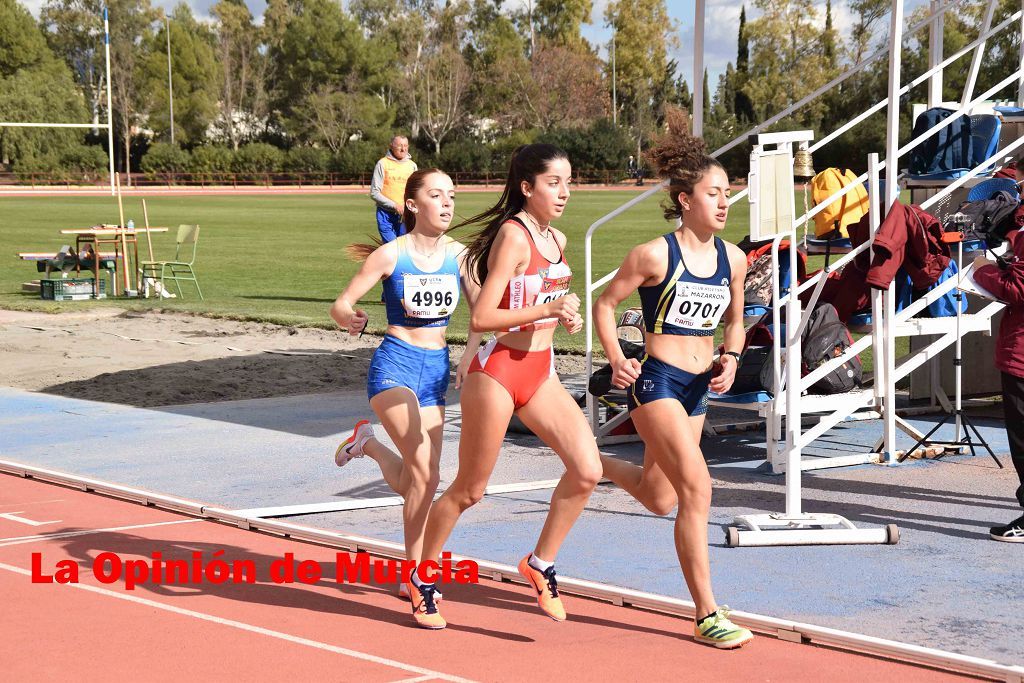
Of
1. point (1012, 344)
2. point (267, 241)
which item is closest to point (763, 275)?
point (1012, 344)

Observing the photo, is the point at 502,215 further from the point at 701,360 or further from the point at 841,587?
the point at 841,587

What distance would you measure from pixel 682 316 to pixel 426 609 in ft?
5.24

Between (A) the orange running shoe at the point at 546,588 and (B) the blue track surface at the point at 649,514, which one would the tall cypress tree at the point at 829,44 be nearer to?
(B) the blue track surface at the point at 649,514

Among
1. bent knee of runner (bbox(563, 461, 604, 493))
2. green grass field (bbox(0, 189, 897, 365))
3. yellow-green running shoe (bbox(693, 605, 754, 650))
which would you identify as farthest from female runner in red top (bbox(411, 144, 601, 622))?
green grass field (bbox(0, 189, 897, 365))

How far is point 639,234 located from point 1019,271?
28.4 metres

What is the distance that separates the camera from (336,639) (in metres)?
5.38

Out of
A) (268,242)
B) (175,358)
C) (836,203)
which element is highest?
(836,203)

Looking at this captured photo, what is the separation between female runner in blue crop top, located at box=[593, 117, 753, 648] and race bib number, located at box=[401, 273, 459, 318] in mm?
726

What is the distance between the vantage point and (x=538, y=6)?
119000 millimetres

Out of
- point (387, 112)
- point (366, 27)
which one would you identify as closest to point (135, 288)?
point (387, 112)

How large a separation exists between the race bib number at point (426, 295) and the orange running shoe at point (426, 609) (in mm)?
1188

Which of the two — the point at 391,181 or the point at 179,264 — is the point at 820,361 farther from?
the point at 179,264

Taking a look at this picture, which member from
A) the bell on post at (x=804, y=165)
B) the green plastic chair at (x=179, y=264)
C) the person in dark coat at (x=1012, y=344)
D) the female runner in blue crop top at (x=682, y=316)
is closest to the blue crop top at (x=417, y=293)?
the female runner in blue crop top at (x=682, y=316)

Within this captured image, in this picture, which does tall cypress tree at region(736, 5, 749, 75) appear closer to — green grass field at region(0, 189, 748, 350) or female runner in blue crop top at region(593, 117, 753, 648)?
green grass field at region(0, 189, 748, 350)
